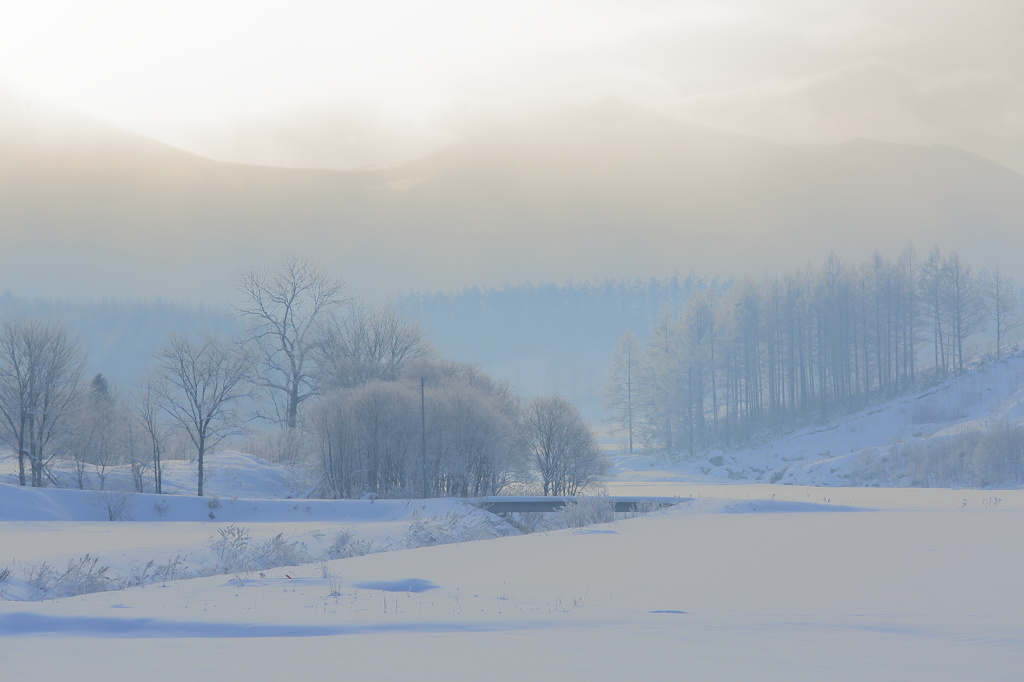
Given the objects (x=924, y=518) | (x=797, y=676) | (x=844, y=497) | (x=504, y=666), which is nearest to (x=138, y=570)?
(x=504, y=666)

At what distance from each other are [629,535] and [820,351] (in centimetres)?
6518

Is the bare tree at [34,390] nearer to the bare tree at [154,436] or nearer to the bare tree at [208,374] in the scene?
the bare tree at [154,436]

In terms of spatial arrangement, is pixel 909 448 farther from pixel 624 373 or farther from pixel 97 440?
pixel 97 440

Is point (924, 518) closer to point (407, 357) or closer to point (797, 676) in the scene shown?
point (797, 676)

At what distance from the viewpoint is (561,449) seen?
55094 mm

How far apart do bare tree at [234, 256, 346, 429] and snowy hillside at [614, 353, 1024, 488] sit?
88.2 ft

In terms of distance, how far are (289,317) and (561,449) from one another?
2869cm

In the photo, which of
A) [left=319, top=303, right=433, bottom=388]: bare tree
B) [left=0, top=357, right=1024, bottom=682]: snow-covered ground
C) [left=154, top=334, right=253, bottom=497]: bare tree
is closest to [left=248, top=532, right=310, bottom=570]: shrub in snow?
[left=0, top=357, right=1024, bottom=682]: snow-covered ground

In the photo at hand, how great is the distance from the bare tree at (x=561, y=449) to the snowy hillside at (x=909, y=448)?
1407cm

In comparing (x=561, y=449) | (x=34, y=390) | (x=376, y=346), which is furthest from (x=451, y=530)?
(x=376, y=346)

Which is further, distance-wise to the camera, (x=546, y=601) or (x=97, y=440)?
(x=97, y=440)

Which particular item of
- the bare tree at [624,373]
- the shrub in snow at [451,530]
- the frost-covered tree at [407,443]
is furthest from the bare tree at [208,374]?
the bare tree at [624,373]

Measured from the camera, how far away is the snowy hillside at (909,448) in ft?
161

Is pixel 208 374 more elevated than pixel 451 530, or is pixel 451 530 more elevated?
pixel 208 374
